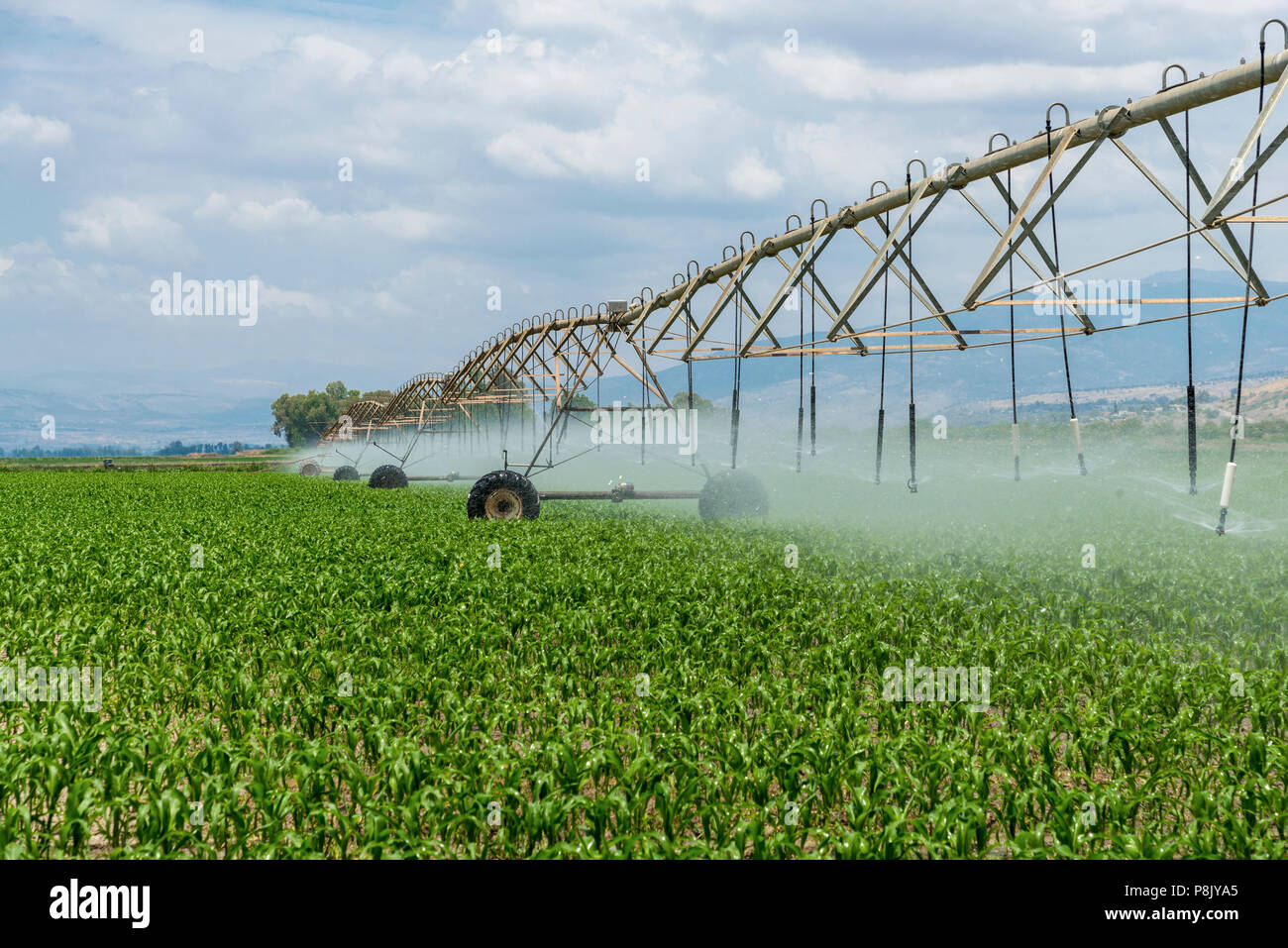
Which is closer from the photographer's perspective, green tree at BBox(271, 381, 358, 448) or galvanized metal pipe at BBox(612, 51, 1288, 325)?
galvanized metal pipe at BBox(612, 51, 1288, 325)

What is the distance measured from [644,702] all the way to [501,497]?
14748mm

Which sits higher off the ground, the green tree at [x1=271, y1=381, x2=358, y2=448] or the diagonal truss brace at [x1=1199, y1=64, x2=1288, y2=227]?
the green tree at [x1=271, y1=381, x2=358, y2=448]

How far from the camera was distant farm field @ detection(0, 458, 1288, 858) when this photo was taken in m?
5.04

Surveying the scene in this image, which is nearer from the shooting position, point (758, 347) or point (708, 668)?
point (708, 668)

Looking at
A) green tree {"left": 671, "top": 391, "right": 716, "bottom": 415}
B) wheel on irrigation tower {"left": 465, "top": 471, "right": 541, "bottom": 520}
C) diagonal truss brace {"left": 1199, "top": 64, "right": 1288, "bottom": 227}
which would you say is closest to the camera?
diagonal truss brace {"left": 1199, "top": 64, "right": 1288, "bottom": 227}

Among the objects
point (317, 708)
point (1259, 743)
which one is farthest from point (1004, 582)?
point (317, 708)

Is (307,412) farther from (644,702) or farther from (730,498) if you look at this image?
(644,702)

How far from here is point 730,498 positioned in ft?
72.5

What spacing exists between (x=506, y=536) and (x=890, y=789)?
13592 millimetres

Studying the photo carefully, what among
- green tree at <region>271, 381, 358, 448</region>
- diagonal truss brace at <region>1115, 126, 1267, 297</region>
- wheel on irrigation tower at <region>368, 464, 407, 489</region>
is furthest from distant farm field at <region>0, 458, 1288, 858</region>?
green tree at <region>271, 381, 358, 448</region>

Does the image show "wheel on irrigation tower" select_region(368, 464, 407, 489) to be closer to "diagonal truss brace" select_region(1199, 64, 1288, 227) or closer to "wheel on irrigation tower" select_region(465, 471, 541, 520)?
"wheel on irrigation tower" select_region(465, 471, 541, 520)

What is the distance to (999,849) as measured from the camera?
527 centimetres

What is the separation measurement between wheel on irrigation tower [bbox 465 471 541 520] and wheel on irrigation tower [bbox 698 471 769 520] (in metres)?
3.83

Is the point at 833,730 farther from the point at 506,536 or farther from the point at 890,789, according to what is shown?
the point at 506,536
